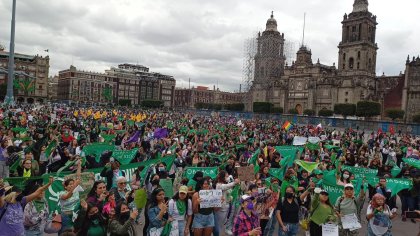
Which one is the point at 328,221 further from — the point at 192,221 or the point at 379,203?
the point at 192,221

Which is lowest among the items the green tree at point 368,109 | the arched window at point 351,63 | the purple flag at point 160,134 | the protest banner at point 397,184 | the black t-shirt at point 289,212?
the black t-shirt at point 289,212

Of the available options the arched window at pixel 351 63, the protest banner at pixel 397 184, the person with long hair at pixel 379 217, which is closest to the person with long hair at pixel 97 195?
the person with long hair at pixel 379 217

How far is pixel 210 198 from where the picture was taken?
7066 mm

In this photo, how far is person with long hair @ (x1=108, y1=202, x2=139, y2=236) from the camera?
561 cm

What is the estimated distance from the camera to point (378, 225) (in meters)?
6.73

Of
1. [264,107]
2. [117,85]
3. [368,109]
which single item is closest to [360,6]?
[368,109]

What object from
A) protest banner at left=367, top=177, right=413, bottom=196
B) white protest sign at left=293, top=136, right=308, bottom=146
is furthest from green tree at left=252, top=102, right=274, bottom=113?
protest banner at left=367, top=177, right=413, bottom=196

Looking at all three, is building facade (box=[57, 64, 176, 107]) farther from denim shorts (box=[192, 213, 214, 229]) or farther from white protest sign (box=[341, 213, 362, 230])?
white protest sign (box=[341, 213, 362, 230])

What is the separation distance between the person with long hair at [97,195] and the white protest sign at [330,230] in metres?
3.72

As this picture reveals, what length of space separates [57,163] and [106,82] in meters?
136

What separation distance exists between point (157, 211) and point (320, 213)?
283 cm

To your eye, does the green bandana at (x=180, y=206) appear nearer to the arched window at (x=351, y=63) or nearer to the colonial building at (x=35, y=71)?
the arched window at (x=351, y=63)

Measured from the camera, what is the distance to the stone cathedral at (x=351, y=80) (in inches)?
2852

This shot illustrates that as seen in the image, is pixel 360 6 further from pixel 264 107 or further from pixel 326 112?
pixel 264 107
